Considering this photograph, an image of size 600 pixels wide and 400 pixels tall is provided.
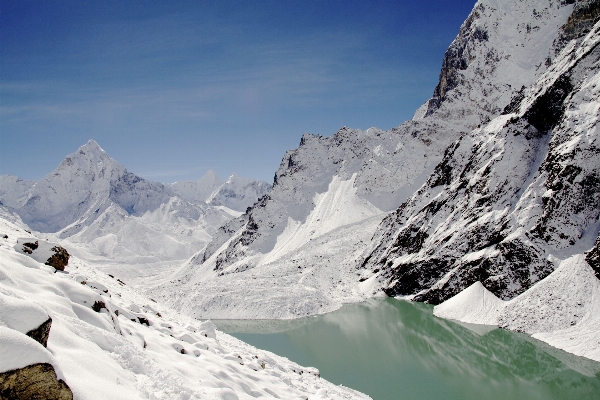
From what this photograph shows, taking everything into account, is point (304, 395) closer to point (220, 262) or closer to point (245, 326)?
point (245, 326)

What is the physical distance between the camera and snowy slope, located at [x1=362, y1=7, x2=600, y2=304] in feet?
119

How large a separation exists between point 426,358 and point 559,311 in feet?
40.4

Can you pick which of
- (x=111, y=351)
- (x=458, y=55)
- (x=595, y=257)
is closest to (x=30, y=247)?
(x=111, y=351)

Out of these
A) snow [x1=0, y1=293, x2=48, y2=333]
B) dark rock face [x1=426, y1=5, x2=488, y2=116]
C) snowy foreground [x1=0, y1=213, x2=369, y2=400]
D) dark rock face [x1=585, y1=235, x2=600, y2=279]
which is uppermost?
dark rock face [x1=426, y1=5, x2=488, y2=116]

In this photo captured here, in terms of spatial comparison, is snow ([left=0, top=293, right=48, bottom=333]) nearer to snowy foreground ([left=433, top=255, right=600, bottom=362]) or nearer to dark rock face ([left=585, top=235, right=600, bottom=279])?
snowy foreground ([left=433, top=255, right=600, bottom=362])

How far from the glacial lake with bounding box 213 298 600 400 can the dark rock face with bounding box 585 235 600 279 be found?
8.58 m

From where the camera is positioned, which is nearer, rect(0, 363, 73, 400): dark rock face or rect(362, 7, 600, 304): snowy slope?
rect(0, 363, 73, 400): dark rock face

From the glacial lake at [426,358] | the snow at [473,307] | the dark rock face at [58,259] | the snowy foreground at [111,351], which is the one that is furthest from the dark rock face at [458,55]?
the dark rock face at [58,259]

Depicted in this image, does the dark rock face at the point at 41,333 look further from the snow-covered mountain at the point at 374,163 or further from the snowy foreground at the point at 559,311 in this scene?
the snow-covered mountain at the point at 374,163

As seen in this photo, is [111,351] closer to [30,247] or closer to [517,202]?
[30,247]

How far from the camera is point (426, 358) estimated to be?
97.0ft

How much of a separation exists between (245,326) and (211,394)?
3875 centimetres

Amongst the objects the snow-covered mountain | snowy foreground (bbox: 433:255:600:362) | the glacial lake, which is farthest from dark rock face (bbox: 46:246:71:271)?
the snow-covered mountain

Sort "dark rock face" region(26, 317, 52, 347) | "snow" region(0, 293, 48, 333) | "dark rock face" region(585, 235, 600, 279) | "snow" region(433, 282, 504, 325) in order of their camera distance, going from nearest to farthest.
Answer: "snow" region(0, 293, 48, 333)
"dark rock face" region(26, 317, 52, 347)
"dark rock face" region(585, 235, 600, 279)
"snow" region(433, 282, 504, 325)
